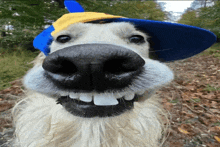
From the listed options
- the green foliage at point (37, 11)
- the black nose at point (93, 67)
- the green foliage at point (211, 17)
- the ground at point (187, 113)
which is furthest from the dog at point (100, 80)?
the green foliage at point (211, 17)

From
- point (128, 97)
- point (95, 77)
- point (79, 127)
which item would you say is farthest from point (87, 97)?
point (79, 127)

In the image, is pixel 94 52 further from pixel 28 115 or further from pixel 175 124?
pixel 175 124

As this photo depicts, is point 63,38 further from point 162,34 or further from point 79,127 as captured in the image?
point 162,34

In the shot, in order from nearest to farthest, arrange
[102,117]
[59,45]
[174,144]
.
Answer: [102,117] < [59,45] < [174,144]

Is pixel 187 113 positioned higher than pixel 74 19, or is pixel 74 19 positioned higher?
pixel 74 19

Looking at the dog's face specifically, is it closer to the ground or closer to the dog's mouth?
the dog's mouth

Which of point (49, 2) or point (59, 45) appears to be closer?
point (59, 45)

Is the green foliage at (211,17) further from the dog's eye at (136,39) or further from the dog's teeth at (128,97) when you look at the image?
the dog's teeth at (128,97)

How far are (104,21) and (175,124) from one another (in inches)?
86.8

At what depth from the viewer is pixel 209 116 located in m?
2.88

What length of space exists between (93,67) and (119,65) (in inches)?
5.6

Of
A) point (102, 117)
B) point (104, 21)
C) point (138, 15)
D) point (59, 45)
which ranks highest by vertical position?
point (138, 15)

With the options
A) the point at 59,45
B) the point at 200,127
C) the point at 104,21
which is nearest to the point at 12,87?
the point at 59,45

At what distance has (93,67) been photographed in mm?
728
